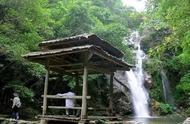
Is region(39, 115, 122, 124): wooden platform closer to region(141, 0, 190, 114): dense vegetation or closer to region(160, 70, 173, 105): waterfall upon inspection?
region(141, 0, 190, 114): dense vegetation

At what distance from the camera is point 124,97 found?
27.6 meters

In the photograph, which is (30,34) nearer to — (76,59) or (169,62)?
(76,59)

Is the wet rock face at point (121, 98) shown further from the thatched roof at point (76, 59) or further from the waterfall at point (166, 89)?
the thatched roof at point (76, 59)

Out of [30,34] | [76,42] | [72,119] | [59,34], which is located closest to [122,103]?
[59,34]

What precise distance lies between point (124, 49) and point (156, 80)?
8418 millimetres

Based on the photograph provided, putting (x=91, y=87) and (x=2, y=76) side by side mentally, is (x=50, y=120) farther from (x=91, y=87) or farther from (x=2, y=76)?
(x=91, y=87)

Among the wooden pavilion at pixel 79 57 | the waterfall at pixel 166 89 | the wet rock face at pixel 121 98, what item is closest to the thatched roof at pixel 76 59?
the wooden pavilion at pixel 79 57

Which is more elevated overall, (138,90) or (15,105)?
(138,90)

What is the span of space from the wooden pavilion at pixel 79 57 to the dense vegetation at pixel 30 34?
355 centimetres

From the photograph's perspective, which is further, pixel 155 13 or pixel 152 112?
pixel 152 112

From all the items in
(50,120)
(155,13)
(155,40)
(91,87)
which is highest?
(155,40)

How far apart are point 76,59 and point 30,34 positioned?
22.1 ft

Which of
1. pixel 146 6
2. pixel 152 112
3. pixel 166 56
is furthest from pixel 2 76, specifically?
pixel 166 56

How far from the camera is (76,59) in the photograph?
1392 cm
